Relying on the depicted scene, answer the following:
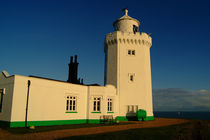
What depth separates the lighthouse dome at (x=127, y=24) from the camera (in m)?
30.3

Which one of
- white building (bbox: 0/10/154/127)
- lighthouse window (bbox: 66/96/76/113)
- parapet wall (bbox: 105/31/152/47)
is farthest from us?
parapet wall (bbox: 105/31/152/47)

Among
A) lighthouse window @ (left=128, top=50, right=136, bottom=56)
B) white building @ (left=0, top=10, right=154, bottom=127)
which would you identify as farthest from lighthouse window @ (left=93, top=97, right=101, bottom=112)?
lighthouse window @ (left=128, top=50, right=136, bottom=56)

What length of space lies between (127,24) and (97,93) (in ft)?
45.3

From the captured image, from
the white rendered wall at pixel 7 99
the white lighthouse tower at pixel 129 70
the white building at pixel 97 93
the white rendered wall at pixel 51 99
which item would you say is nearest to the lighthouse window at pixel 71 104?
the white building at pixel 97 93

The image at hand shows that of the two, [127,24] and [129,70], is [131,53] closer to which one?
[129,70]

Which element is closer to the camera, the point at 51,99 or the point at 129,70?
the point at 51,99

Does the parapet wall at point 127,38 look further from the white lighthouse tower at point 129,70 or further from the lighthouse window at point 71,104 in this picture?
the lighthouse window at point 71,104

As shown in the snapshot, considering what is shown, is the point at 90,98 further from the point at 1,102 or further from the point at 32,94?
the point at 1,102

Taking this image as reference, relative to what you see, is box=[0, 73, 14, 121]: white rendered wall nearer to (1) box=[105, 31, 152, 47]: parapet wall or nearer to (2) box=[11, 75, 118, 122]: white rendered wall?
(2) box=[11, 75, 118, 122]: white rendered wall

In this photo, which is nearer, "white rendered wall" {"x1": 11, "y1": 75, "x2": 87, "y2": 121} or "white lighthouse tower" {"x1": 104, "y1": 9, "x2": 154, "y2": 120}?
"white rendered wall" {"x1": 11, "y1": 75, "x2": 87, "y2": 121}

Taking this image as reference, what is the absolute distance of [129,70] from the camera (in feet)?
91.3

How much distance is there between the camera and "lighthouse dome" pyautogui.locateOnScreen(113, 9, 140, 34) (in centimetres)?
3025

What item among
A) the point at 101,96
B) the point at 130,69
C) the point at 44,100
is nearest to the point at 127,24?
the point at 130,69

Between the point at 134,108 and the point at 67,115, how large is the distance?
35.4 ft
